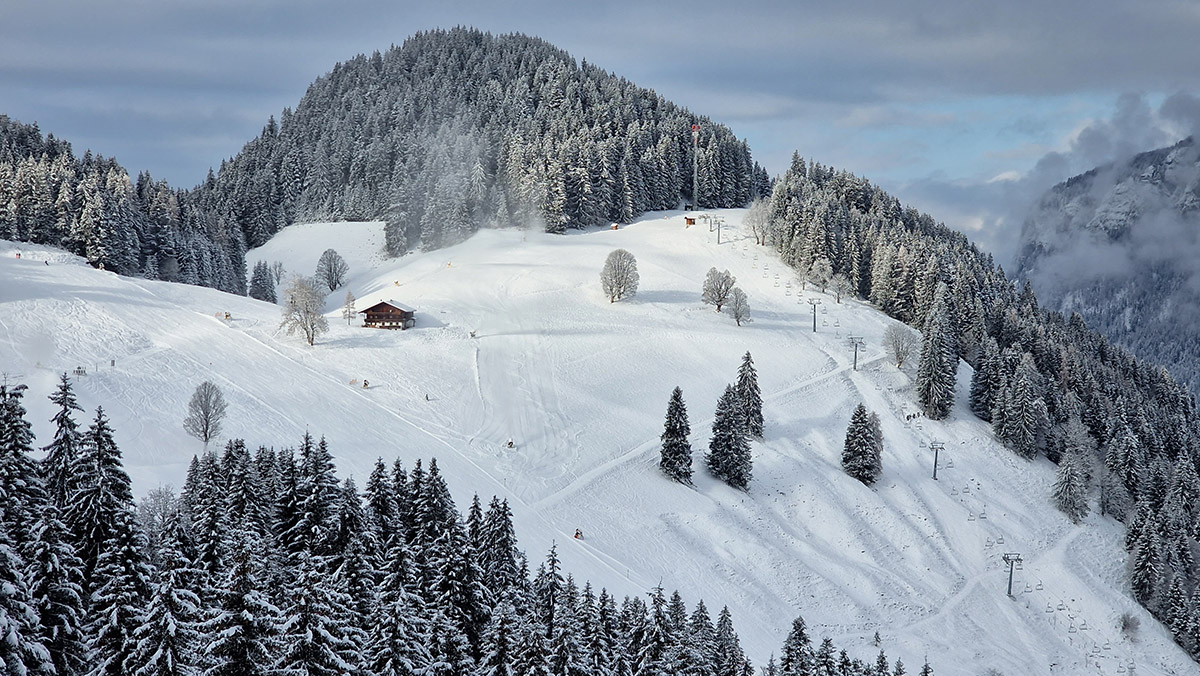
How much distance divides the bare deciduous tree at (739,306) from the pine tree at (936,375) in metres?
20.8

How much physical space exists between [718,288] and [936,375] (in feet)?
90.0

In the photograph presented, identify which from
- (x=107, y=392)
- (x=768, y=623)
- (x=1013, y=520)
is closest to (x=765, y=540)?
(x=768, y=623)

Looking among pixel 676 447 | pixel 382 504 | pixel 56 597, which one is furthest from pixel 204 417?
pixel 56 597

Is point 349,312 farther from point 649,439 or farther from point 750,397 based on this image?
point 750,397

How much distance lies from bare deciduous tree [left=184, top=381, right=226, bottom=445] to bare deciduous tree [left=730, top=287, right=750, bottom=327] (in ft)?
196

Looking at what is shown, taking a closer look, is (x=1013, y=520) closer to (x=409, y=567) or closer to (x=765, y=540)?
(x=765, y=540)

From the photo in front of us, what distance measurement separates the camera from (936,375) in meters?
87.1

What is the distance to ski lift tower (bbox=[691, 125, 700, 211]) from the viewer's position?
156413 mm

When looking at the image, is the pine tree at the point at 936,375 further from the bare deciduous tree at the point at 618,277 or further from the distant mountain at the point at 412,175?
the distant mountain at the point at 412,175

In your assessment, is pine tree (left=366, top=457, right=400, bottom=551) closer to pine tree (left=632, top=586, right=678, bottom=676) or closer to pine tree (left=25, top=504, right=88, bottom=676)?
pine tree (left=632, top=586, right=678, bottom=676)

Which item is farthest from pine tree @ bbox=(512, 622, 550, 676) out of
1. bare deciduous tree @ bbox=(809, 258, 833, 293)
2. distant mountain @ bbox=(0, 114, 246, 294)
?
bare deciduous tree @ bbox=(809, 258, 833, 293)

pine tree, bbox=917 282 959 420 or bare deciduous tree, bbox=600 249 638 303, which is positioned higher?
bare deciduous tree, bbox=600 249 638 303

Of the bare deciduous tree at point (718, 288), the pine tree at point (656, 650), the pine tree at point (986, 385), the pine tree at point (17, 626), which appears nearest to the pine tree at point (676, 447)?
the bare deciduous tree at point (718, 288)

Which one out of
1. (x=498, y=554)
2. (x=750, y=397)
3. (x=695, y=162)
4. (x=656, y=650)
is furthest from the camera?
(x=695, y=162)
